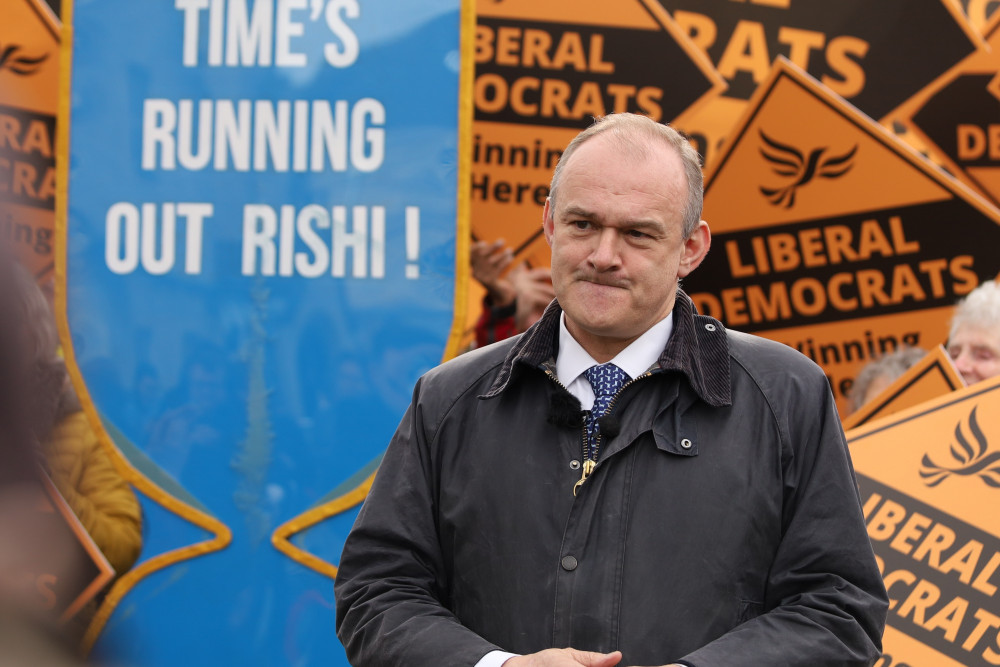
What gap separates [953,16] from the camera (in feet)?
12.7

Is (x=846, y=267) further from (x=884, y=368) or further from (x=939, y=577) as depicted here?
(x=939, y=577)

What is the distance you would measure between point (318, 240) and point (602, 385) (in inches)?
62.2

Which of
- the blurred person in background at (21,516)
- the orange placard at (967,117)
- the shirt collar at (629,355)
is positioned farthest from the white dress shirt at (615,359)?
the orange placard at (967,117)

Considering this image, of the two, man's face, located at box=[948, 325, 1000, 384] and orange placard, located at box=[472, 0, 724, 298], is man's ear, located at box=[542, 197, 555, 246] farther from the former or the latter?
man's face, located at box=[948, 325, 1000, 384]

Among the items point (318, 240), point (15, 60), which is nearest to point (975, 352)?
point (318, 240)

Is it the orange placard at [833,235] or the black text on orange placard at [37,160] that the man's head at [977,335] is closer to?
the orange placard at [833,235]

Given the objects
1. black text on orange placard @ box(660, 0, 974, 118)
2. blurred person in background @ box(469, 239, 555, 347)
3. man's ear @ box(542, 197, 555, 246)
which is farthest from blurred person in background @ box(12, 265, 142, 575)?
black text on orange placard @ box(660, 0, 974, 118)

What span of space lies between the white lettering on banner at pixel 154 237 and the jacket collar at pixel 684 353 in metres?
1.59

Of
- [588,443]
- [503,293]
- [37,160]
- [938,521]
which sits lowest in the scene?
[938,521]

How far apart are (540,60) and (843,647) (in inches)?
103

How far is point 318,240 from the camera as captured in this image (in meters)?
3.06

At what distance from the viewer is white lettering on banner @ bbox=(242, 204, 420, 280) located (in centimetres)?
305

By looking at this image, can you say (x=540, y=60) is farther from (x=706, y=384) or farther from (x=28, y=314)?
(x=28, y=314)

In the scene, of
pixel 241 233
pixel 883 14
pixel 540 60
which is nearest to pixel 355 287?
pixel 241 233
